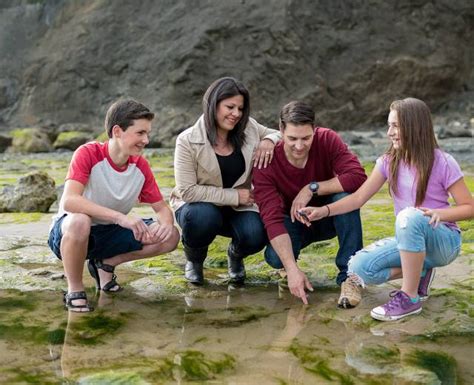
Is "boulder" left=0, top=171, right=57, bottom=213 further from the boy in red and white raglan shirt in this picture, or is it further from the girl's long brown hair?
the girl's long brown hair

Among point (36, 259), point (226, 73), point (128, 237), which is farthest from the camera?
point (226, 73)

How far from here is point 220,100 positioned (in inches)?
155

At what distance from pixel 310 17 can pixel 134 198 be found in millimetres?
15833

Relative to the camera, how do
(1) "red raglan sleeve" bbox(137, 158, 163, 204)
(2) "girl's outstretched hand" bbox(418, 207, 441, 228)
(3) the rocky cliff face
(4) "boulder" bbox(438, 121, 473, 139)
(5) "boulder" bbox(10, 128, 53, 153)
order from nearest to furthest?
(2) "girl's outstretched hand" bbox(418, 207, 441, 228)
(1) "red raglan sleeve" bbox(137, 158, 163, 204)
(4) "boulder" bbox(438, 121, 473, 139)
(5) "boulder" bbox(10, 128, 53, 153)
(3) the rocky cliff face

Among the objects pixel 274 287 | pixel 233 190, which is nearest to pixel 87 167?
pixel 233 190

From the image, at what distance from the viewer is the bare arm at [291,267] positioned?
363 centimetres

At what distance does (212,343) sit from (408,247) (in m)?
1.01

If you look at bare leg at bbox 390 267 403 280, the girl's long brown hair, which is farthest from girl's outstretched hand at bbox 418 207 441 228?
bare leg at bbox 390 267 403 280

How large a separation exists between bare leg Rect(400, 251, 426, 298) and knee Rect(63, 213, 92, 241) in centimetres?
154

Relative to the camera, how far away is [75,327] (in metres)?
3.36

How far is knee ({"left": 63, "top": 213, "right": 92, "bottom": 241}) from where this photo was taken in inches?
144

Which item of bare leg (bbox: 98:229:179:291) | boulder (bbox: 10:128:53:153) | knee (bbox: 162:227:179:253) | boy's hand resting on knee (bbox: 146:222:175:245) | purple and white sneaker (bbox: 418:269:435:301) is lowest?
purple and white sneaker (bbox: 418:269:435:301)

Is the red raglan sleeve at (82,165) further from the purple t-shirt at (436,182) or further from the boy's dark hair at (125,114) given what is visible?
the purple t-shirt at (436,182)

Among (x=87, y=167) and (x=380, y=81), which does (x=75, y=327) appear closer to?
(x=87, y=167)
